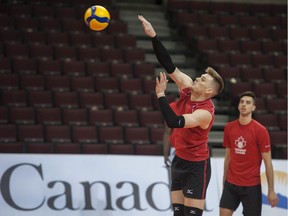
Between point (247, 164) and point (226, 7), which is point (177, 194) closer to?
point (247, 164)

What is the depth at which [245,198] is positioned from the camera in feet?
21.2

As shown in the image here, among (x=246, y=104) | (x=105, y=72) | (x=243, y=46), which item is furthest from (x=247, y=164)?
(x=243, y=46)

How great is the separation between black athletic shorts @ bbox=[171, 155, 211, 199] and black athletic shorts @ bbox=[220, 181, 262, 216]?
68cm

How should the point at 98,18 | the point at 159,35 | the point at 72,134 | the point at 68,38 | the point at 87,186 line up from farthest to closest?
the point at 159,35 < the point at 68,38 < the point at 72,134 < the point at 87,186 < the point at 98,18

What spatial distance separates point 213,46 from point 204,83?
7.91 m

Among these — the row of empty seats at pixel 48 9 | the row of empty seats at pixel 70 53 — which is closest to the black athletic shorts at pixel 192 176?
the row of empty seats at pixel 70 53

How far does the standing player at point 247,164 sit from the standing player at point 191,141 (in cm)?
67

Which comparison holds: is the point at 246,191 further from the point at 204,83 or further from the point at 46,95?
the point at 46,95

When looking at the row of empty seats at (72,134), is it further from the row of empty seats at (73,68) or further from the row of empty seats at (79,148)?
the row of empty seats at (73,68)

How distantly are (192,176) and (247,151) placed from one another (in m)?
0.90

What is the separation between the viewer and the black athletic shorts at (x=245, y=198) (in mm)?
6410

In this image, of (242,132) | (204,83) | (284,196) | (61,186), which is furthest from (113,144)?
(204,83)

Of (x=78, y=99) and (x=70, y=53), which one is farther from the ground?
(x=70, y=53)

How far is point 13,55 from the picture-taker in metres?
12.1
